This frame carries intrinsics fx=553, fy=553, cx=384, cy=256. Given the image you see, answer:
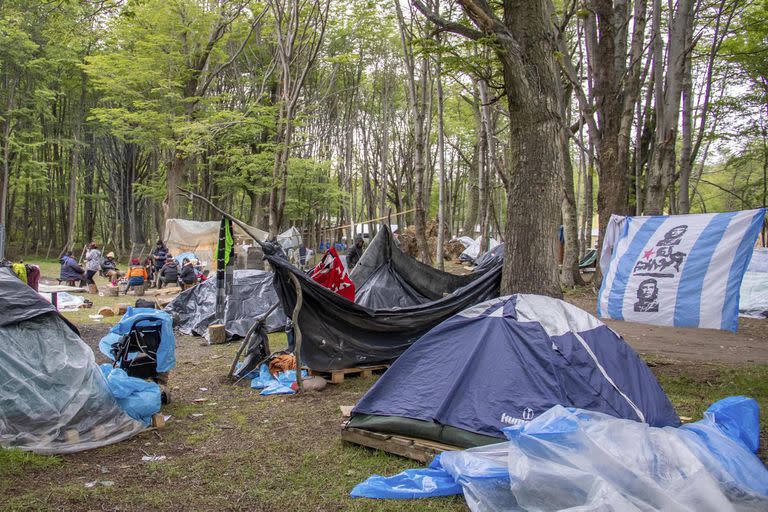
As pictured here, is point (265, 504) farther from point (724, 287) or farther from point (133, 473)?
point (724, 287)

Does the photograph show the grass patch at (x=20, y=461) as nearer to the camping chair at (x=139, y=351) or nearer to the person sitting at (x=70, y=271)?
the camping chair at (x=139, y=351)

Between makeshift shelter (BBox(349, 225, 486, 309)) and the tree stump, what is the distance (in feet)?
8.16

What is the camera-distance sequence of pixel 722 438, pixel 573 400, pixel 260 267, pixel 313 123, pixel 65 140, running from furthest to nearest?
pixel 313 123 < pixel 65 140 < pixel 260 267 < pixel 573 400 < pixel 722 438

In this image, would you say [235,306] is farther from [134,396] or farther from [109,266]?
[109,266]

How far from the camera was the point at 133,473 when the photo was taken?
403 cm

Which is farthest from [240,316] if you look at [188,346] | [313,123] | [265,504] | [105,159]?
[105,159]

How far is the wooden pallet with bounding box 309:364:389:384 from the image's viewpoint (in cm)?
671

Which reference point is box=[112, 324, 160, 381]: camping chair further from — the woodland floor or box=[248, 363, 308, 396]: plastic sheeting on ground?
box=[248, 363, 308, 396]: plastic sheeting on ground

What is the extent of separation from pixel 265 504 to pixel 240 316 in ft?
22.4

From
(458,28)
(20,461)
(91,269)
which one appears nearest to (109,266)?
(91,269)

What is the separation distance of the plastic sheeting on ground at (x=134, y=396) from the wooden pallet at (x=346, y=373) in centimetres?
216

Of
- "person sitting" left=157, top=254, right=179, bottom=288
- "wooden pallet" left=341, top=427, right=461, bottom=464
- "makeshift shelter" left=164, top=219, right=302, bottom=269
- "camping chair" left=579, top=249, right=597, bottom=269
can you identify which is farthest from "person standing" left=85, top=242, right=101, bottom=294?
"camping chair" left=579, top=249, right=597, bottom=269

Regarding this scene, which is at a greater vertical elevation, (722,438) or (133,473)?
(722,438)

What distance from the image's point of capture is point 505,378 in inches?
158
